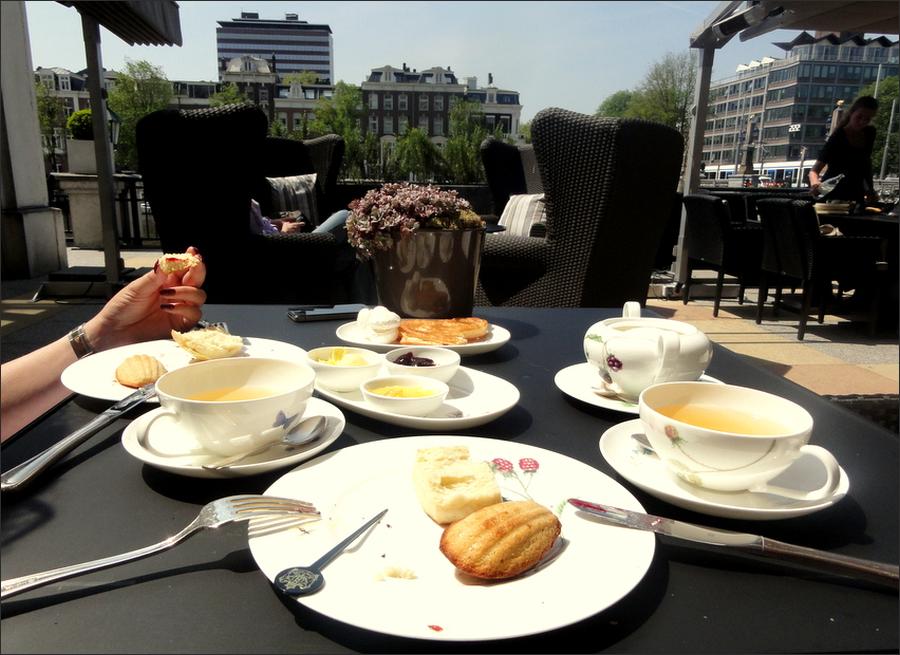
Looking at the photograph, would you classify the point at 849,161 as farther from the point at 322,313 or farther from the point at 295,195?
the point at 322,313

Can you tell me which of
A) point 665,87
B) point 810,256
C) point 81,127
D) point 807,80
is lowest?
point 810,256

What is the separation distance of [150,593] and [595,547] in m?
0.40

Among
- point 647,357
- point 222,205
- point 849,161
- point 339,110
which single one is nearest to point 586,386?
point 647,357

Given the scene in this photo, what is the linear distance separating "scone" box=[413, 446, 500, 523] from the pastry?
0.61 meters

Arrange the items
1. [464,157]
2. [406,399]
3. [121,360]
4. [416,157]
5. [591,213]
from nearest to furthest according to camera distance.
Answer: [406,399]
[121,360]
[591,213]
[416,157]
[464,157]

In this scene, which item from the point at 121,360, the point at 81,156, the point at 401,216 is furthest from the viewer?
the point at 81,156

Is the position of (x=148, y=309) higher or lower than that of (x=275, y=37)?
lower

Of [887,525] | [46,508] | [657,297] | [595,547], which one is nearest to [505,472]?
[595,547]

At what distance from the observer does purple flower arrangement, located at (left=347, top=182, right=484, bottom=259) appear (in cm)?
148

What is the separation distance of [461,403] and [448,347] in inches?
10.3

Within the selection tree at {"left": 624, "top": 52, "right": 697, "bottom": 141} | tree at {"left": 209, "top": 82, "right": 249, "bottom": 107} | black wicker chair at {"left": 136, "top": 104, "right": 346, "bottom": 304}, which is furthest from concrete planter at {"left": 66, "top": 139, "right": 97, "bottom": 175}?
tree at {"left": 209, "top": 82, "right": 249, "bottom": 107}

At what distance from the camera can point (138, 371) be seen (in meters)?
1.04

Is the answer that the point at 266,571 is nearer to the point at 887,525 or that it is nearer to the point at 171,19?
the point at 887,525

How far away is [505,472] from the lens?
2.36 ft
